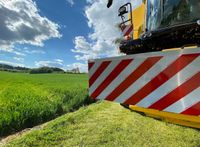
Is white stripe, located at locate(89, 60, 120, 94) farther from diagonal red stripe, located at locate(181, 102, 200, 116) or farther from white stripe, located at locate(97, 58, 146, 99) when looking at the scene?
diagonal red stripe, located at locate(181, 102, 200, 116)

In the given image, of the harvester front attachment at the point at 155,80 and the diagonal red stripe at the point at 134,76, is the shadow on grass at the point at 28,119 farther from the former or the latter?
the diagonal red stripe at the point at 134,76

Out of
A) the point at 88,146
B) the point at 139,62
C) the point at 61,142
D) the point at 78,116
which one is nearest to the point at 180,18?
the point at 139,62

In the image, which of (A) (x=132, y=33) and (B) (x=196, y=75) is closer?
(B) (x=196, y=75)

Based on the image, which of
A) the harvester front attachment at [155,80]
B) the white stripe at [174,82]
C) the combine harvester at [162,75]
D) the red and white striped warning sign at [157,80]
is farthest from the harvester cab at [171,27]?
the white stripe at [174,82]

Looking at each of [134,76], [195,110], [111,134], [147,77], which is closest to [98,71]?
[134,76]

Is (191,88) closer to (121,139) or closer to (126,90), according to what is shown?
Answer: (126,90)

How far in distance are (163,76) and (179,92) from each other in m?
0.14

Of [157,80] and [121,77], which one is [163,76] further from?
[121,77]

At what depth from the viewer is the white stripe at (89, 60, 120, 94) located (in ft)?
6.77

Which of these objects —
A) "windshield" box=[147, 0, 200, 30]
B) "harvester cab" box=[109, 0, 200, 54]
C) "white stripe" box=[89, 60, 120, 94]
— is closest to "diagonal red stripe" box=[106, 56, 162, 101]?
"white stripe" box=[89, 60, 120, 94]

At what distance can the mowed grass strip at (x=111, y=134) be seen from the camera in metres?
3.75

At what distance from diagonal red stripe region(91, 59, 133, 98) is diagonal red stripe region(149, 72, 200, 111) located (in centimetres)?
39

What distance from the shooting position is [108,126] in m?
4.52

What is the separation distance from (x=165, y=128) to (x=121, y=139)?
37.6 inches
